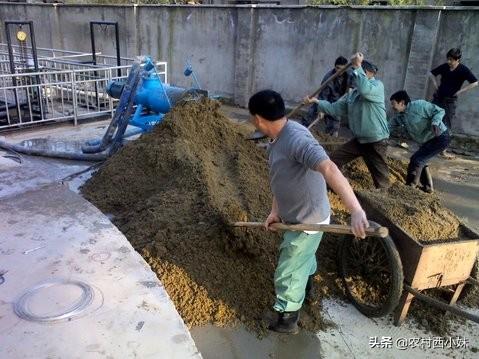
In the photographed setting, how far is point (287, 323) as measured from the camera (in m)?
3.09

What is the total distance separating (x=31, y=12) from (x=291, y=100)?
11.9 meters

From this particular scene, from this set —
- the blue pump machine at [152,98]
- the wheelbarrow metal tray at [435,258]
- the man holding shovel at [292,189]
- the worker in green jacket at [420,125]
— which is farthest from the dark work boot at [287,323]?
the blue pump machine at [152,98]

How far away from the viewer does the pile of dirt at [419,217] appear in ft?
10.4

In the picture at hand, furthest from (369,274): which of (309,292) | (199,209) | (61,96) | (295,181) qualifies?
(61,96)

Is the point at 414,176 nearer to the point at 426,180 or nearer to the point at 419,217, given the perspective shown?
the point at 426,180

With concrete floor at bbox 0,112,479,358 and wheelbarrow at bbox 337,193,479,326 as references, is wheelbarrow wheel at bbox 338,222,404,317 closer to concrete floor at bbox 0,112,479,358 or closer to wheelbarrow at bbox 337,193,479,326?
wheelbarrow at bbox 337,193,479,326

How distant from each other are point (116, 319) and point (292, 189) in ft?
Answer: 4.19

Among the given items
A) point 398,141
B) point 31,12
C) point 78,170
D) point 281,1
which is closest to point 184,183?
point 78,170

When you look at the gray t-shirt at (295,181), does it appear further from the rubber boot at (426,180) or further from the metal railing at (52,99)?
the metal railing at (52,99)

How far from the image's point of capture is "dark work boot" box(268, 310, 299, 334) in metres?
3.08

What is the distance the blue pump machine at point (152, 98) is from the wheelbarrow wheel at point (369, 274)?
3415 mm

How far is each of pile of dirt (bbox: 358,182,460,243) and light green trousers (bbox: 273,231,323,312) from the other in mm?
701

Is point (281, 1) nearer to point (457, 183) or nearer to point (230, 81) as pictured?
point (230, 81)

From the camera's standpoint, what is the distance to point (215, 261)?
350 centimetres
